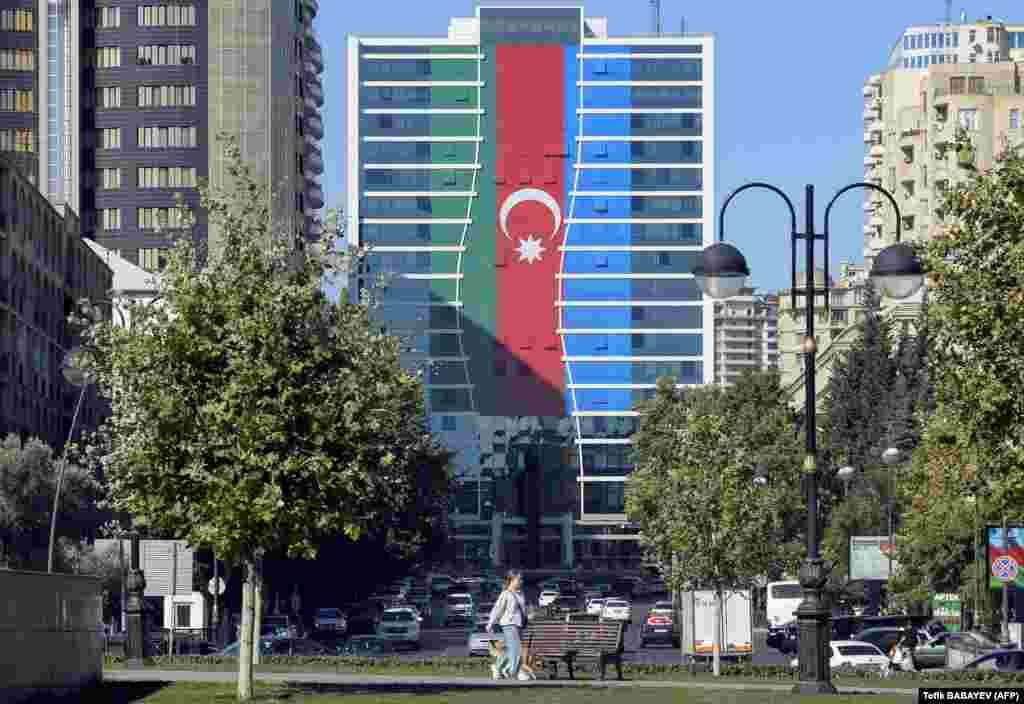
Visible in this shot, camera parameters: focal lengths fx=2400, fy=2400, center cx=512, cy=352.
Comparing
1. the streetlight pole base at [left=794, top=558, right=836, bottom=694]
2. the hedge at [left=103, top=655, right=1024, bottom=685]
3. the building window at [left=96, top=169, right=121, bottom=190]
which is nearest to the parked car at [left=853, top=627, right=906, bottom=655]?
the hedge at [left=103, top=655, right=1024, bottom=685]

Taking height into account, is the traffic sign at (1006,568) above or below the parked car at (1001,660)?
above

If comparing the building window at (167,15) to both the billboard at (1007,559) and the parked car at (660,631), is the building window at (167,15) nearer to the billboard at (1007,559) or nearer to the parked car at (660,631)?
the parked car at (660,631)

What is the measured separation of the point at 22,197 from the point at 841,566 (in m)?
41.1

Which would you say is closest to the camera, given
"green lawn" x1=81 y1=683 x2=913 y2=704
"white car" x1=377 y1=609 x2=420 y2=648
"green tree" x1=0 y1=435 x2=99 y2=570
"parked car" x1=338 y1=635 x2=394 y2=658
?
"green lawn" x1=81 y1=683 x2=913 y2=704

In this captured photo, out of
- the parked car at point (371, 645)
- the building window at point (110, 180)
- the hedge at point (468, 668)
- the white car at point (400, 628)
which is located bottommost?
the parked car at point (371, 645)

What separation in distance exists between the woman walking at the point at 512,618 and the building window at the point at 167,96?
457 ft

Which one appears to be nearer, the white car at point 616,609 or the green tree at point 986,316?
the green tree at point 986,316

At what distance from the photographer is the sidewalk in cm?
3359

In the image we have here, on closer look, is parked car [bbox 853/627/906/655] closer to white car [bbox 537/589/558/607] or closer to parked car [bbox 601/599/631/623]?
Answer: parked car [bbox 601/599/631/623]

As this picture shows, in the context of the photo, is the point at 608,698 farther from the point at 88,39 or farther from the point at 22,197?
the point at 88,39

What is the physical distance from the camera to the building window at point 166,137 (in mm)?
172250

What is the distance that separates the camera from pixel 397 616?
3728 inches

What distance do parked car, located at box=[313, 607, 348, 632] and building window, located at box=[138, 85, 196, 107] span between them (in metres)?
68.3

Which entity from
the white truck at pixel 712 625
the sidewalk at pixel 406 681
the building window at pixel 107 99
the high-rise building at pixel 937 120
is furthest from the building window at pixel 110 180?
the sidewalk at pixel 406 681
